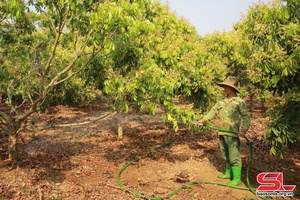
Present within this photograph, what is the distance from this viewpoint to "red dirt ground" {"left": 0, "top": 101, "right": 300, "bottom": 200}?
17.7ft

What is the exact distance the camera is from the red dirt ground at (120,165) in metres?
5.39

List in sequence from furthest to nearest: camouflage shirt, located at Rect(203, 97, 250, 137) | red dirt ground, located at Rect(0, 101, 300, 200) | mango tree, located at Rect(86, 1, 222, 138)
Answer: camouflage shirt, located at Rect(203, 97, 250, 137) → red dirt ground, located at Rect(0, 101, 300, 200) → mango tree, located at Rect(86, 1, 222, 138)

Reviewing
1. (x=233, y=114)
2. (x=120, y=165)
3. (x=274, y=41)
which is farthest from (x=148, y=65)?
(x=120, y=165)

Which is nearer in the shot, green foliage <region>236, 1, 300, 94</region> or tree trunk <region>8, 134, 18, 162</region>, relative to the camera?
green foliage <region>236, 1, 300, 94</region>

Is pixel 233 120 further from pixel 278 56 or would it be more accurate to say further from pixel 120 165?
pixel 120 165

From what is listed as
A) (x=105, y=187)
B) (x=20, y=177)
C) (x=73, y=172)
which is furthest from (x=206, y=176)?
(x=20, y=177)

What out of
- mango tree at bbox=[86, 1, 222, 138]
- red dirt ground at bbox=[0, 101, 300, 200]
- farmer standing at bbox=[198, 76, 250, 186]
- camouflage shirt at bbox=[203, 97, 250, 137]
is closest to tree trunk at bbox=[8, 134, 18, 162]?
red dirt ground at bbox=[0, 101, 300, 200]

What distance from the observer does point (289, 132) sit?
4738 millimetres

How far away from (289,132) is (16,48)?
22.3 ft

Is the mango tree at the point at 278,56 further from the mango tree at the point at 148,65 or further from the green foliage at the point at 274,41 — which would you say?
the mango tree at the point at 148,65

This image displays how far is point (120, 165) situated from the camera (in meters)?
7.04

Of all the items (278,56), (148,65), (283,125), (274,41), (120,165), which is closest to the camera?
(278,56)

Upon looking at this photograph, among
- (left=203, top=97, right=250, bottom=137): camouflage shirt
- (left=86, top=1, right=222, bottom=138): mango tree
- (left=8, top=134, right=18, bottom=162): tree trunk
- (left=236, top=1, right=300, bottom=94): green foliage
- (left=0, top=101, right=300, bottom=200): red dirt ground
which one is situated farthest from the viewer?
(left=8, top=134, right=18, bottom=162): tree trunk

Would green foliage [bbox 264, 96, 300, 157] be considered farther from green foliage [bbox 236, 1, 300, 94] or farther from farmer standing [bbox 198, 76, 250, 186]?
farmer standing [bbox 198, 76, 250, 186]
